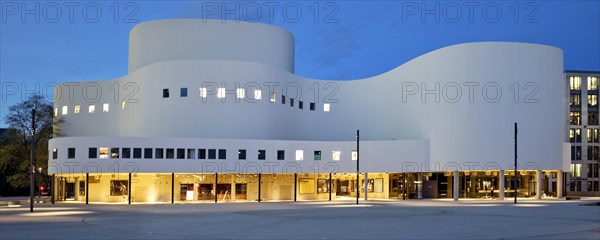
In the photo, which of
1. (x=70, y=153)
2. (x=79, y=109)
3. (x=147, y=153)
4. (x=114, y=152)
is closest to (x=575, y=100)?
(x=147, y=153)

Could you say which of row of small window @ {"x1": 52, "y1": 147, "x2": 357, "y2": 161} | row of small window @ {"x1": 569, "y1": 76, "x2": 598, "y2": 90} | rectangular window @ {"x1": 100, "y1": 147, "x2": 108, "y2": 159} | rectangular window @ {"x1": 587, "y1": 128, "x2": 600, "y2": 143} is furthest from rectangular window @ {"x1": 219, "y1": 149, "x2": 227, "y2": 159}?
rectangular window @ {"x1": 587, "y1": 128, "x2": 600, "y2": 143}

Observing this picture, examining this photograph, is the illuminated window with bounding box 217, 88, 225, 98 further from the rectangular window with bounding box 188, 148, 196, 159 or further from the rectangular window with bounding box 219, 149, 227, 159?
the rectangular window with bounding box 188, 148, 196, 159

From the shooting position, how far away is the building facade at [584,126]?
367 ft

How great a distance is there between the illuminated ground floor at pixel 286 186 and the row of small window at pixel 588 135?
41747mm

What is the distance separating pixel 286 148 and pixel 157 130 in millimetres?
13884

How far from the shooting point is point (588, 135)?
112 m

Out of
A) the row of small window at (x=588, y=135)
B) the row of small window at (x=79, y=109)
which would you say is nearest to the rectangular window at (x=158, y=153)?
the row of small window at (x=79, y=109)

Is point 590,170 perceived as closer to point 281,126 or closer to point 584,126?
point 584,126

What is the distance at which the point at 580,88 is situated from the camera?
112125 millimetres

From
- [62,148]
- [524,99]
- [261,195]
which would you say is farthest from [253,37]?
[524,99]

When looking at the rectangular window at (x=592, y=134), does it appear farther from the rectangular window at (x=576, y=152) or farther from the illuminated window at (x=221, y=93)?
the illuminated window at (x=221, y=93)

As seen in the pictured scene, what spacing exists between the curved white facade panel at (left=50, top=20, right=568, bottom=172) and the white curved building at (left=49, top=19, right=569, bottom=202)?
109mm

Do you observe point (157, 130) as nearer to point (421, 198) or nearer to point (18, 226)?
point (421, 198)

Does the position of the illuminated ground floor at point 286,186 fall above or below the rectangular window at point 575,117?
below
